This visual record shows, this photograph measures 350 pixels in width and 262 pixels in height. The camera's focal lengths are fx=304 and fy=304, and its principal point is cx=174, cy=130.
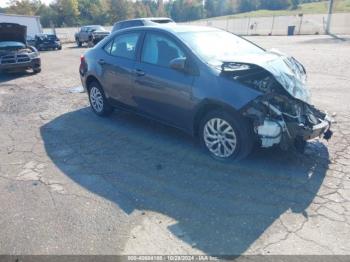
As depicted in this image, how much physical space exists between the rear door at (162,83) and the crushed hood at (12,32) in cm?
841

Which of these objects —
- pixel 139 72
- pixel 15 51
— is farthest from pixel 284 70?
pixel 15 51

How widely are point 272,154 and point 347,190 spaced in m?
→ 1.08

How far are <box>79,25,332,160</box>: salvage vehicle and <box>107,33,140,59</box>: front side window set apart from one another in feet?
0.06

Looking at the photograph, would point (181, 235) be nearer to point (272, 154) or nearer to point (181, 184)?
point (181, 184)

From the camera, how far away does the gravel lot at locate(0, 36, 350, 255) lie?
275 centimetres

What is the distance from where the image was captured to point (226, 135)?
3957mm

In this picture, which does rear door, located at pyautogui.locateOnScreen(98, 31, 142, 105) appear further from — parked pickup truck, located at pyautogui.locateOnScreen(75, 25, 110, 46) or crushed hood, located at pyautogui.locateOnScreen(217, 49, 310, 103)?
parked pickup truck, located at pyautogui.locateOnScreen(75, 25, 110, 46)

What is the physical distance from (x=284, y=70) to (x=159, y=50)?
1.82m

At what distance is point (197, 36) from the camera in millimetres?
4543

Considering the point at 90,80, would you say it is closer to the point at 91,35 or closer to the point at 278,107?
the point at 278,107

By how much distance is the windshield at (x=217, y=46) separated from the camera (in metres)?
4.19

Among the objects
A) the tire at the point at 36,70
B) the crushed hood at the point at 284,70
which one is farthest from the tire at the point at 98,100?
the tire at the point at 36,70

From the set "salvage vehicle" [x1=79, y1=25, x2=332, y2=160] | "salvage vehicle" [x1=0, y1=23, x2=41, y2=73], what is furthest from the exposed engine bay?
"salvage vehicle" [x1=0, y1=23, x2=41, y2=73]

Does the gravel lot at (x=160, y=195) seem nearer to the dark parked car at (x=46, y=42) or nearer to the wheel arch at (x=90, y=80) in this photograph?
the wheel arch at (x=90, y=80)
